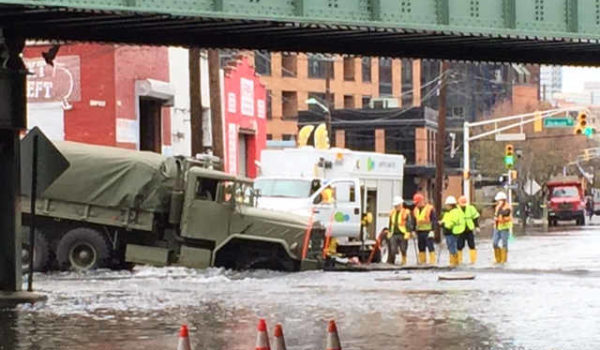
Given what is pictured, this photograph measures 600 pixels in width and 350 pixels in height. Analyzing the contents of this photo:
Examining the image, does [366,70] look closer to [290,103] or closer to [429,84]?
[429,84]

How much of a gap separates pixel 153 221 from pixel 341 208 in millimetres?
7651

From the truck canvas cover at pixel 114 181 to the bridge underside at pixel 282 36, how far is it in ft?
16.5

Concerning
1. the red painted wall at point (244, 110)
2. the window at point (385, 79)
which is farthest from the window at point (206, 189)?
the window at point (385, 79)

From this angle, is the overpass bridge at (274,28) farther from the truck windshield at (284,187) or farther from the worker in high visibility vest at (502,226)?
the worker in high visibility vest at (502,226)

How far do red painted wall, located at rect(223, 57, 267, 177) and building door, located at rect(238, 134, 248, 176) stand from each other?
126 mm

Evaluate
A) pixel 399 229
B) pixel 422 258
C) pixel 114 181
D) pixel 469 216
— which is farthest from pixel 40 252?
pixel 469 216

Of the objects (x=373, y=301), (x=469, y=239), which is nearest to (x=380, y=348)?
(x=373, y=301)

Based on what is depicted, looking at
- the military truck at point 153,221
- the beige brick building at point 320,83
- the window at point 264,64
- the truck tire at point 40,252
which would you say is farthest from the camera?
the beige brick building at point 320,83

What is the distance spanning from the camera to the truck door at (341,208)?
104 ft

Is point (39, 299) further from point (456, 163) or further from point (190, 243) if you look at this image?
point (456, 163)

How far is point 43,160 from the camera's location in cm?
1880

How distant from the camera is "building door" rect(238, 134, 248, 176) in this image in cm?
4994

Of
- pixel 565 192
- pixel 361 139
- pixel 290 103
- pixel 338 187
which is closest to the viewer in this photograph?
pixel 338 187

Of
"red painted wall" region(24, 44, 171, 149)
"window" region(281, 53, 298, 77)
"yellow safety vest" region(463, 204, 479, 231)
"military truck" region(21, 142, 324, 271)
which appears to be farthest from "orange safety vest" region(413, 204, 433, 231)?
"window" region(281, 53, 298, 77)
